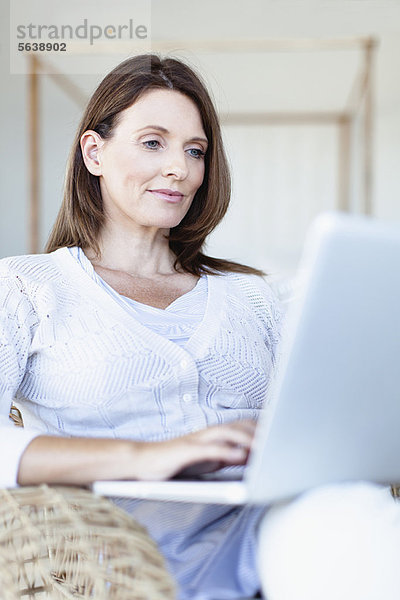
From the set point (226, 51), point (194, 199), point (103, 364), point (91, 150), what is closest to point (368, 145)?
point (226, 51)

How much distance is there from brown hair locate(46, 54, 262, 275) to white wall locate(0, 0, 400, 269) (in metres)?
A: 3.51

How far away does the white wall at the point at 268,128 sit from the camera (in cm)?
520

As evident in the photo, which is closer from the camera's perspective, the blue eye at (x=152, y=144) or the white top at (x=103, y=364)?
the white top at (x=103, y=364)

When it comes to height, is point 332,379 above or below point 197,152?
below

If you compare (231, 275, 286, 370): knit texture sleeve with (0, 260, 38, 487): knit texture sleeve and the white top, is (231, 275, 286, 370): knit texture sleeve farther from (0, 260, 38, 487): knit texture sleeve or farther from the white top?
(0, 260, 38, 487): knit texture sleeve

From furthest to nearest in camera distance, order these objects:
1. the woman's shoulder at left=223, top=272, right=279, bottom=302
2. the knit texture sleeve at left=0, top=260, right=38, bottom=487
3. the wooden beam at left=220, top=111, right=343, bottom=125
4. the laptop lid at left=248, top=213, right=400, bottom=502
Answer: the wooden beam at left=220, top=111, right=343, bottom=125 → the woman's shoulder at left=223, top=272, right=279, bottom=302 → the knit texture sleeve at left=0, top=260, right=38, bottom=487 → the laptop lid at left=248, top=213, right=400, bottom=502

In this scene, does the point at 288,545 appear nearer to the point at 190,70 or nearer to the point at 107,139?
the point at 107,139

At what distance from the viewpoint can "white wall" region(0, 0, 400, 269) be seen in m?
5.20

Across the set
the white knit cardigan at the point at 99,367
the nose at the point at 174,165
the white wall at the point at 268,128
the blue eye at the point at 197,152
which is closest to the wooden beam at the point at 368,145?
the white wall at the point at 268,128

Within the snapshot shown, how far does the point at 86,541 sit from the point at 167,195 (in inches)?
32.0

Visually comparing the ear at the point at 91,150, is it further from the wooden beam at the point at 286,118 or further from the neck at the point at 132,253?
the wooden beam at the point at 286,118

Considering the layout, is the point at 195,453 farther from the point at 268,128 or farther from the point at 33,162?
the point at 268,128

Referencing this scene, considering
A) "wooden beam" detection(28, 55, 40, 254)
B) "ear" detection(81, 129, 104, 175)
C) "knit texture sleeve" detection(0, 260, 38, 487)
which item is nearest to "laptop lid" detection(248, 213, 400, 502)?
"knit texture sleeve" detection(0, 260, 38, 487)

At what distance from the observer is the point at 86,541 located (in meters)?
0.90
